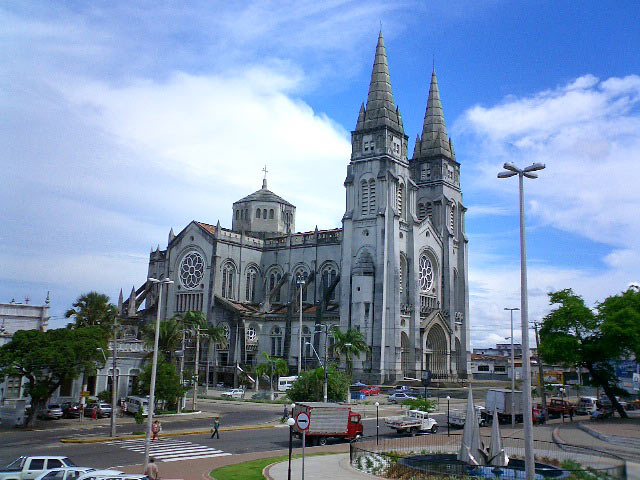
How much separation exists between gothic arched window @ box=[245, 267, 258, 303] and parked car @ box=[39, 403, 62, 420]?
1670 inches

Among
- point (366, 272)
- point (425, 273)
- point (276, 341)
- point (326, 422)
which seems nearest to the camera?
point (326, 422)

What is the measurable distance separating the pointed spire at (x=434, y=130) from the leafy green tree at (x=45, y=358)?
5626 cm

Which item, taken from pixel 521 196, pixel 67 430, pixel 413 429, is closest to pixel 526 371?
pixel 521 196

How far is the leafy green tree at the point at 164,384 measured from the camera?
40312 mm

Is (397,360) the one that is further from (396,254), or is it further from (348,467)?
(348,467)

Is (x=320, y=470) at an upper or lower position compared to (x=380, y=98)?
lower

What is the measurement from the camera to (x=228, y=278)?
3118 inches

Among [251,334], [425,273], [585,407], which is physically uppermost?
[425,273]

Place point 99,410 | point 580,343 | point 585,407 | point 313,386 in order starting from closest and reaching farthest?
point 580,343 → point 99,410 → point 313,386 → point 585,407

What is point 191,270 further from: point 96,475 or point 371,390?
point 96,475

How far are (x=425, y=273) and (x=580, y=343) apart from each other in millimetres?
35951

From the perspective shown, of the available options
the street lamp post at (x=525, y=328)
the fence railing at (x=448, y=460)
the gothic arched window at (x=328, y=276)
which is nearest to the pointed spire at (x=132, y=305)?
the gothic arched window at (x=328, y=276)

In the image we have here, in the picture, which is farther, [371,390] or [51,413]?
[371,390]

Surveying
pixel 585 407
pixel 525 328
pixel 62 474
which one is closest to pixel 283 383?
pixel 585 407
